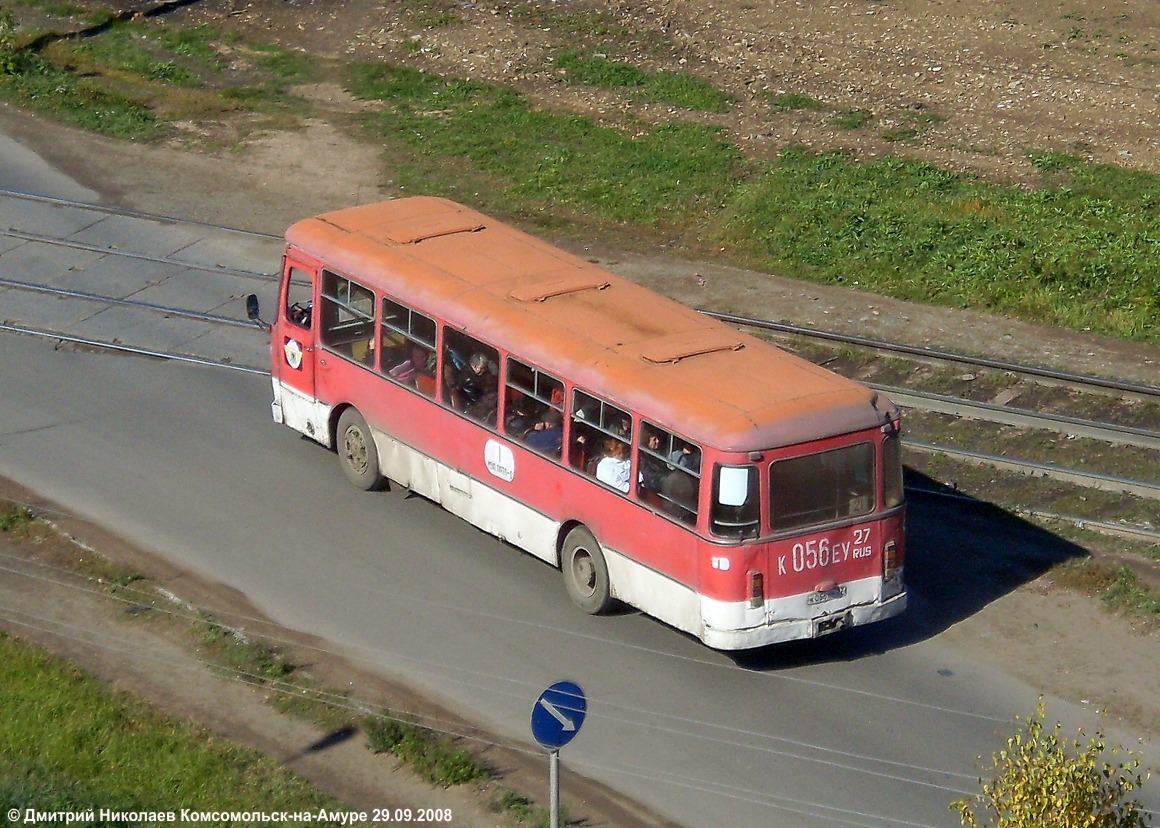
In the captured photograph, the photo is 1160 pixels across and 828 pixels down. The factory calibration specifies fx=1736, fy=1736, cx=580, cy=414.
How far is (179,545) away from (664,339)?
4.75 meters

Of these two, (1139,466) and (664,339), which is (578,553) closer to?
(664,339)

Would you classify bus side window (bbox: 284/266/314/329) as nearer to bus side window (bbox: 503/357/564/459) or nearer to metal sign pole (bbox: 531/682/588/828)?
bus side window (bbox: 503/357/564/459)

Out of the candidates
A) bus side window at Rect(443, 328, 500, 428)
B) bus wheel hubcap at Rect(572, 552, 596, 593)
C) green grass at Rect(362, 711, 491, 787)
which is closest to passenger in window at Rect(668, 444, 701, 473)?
bus wheel hubcap at Rect(572, 552, 596, 593)

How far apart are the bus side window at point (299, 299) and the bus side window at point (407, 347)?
1.13 m

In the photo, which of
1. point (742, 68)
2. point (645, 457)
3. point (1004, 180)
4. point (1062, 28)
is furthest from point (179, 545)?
point (1062, 28)

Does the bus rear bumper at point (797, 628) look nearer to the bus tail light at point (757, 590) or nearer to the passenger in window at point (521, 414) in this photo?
the bus tail light at point (757, 590)

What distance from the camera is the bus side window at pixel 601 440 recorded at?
13211 millimetres

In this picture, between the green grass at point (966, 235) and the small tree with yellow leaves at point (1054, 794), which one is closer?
the small tree with yellow leaves at point (1054, 794)

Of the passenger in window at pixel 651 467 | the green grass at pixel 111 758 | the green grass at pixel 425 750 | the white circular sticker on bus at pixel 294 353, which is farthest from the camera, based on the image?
the white circular sticker on bus at pixel 294 353

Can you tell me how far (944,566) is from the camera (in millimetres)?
14984

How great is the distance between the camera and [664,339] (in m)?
13.6

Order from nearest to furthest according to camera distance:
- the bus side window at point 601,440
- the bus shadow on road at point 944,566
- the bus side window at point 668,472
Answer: the bus side window at point 668,472
the bus side window at point 601,440
the bus shadow on road at point 944,566

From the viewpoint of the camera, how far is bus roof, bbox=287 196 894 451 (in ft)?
41.2

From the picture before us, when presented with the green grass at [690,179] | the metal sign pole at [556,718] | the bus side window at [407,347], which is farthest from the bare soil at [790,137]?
the bus side window at [407,347]
